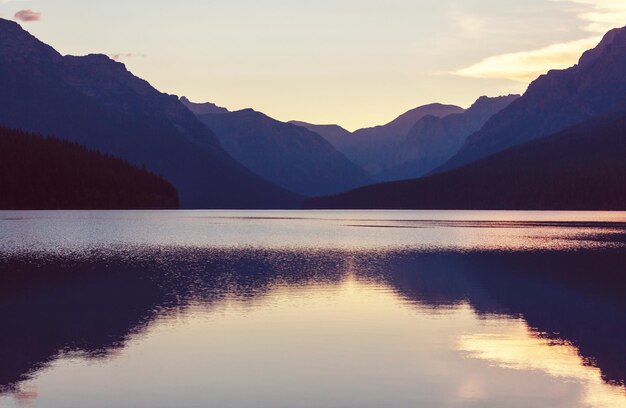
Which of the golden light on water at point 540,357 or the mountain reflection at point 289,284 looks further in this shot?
the mountain reflection at point 289,284

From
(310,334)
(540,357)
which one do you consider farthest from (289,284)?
(540,357)

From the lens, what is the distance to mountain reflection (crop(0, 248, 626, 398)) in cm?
3525

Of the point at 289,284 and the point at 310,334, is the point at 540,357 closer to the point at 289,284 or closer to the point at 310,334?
the point at 310,334

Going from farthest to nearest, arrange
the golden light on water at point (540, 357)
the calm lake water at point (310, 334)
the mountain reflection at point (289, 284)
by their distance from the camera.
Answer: the mountain reflection at point (289, 284) → the calm lake water at point (310, 334) → the golden light on water at point (540, 357)

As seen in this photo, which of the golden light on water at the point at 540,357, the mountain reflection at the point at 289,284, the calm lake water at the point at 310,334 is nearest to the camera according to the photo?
the golden light on water at the point at 540,357

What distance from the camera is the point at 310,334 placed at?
39188mm

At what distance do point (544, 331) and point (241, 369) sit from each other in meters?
16.2

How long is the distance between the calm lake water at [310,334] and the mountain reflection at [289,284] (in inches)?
6.1

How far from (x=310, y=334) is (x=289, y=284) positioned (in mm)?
21932

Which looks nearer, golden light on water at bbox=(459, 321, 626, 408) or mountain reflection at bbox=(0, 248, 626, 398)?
golden light on water at bbox=(459, 321, 626, 408)

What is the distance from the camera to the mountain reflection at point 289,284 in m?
35.2

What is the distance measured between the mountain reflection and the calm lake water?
0.15 m

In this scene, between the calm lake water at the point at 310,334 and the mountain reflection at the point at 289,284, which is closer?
the calm lake water at the point at 310,334

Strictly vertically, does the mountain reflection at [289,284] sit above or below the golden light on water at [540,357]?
above
